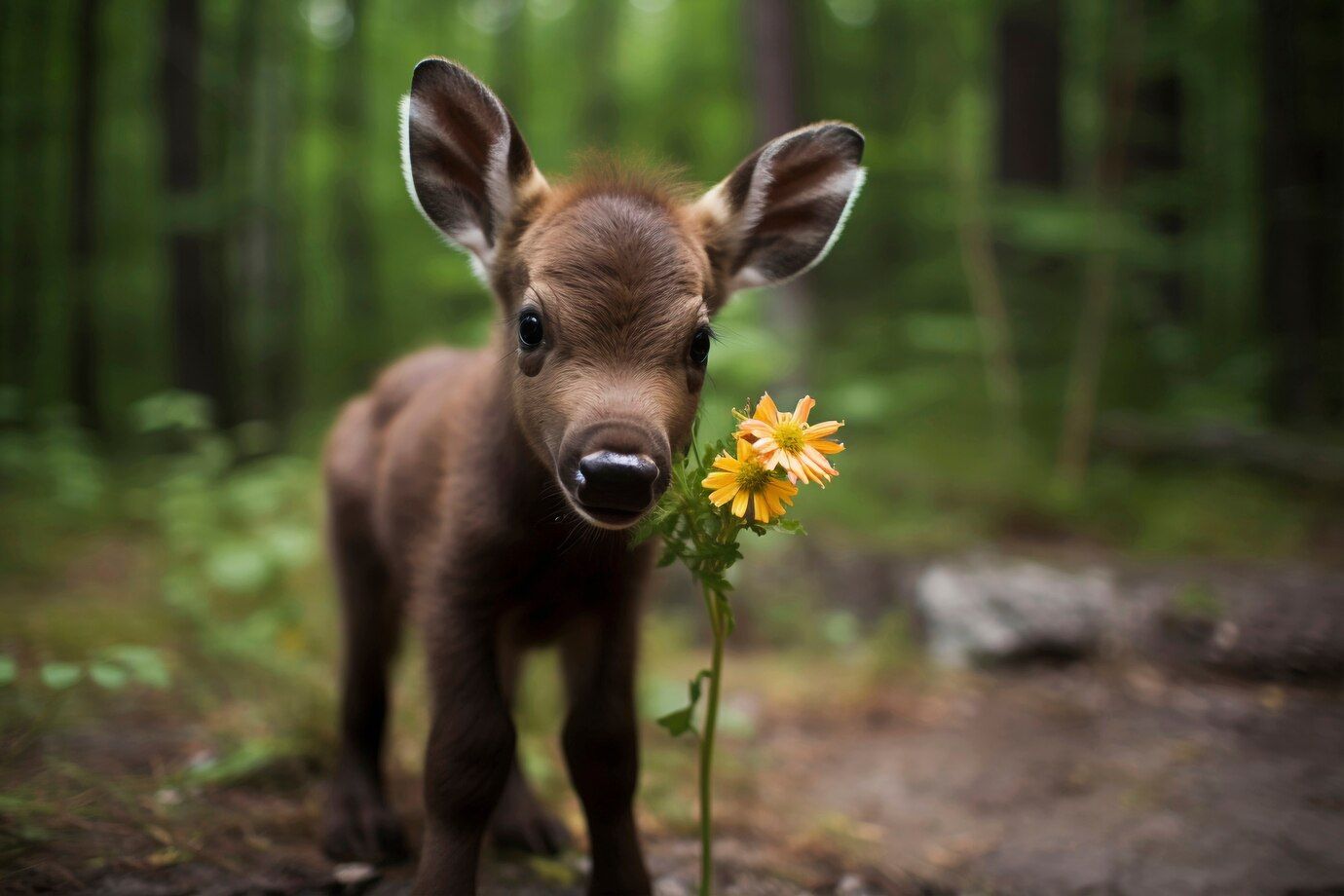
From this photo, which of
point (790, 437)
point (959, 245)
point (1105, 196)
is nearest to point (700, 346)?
point (790, 437)

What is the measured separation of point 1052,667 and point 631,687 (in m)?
3.96

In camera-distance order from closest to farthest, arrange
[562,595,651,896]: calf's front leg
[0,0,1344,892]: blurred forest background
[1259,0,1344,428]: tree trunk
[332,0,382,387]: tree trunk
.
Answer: [562,595,651,896]: calf's front leg → [0,0,1344,892]: blurred forest background → [1259,0,1344,428]: tree trunk → [332,0,382,387]: tree trunk

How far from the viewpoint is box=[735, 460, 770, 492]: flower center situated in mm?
2076

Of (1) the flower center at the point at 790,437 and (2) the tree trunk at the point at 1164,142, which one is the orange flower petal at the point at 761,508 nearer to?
(1) the flower center at the point at 790,437

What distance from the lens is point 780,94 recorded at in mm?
8414

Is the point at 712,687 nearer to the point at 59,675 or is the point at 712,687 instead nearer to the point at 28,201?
the point at 59,675

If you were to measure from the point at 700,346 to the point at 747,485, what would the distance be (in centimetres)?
64

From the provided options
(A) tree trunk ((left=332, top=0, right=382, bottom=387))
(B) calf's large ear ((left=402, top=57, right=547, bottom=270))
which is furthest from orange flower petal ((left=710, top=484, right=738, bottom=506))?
(A) tree trunk ((left=332, top=0, right=382, bottom=387))

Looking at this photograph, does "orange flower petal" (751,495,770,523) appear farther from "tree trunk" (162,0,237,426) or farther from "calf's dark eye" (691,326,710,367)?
"tree trunk" (162,0,237,426)

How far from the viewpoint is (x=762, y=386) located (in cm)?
762

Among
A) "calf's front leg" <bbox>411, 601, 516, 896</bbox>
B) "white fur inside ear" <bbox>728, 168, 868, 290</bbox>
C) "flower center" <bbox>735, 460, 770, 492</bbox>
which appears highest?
"white fur inside ear" <bbox>728, 168, 868, 290</bbox>

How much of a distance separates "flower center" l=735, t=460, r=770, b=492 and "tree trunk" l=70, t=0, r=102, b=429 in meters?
10.9

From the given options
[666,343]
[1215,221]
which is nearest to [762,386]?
[666,343]

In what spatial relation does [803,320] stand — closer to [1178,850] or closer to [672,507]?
[1178,850]
